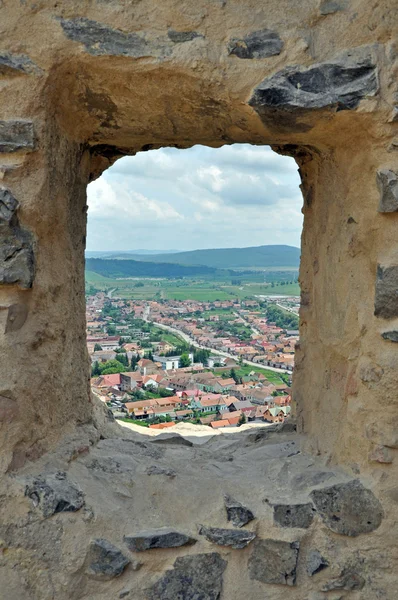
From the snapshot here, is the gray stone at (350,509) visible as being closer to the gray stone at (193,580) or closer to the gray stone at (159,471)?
the gray stone at (193,580)

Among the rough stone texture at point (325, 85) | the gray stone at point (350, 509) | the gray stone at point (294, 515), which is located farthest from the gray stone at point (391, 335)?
the rough stone texture at point (325, 85)

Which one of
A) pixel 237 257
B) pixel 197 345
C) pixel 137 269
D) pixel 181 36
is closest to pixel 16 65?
pixel 181 36

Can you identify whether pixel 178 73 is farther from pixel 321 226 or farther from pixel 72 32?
pixel 321 226

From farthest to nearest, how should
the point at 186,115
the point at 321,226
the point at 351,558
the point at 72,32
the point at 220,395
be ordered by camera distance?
the point at 220,395 → the point at 321,226 → the point at 186,115 → the point at 351,558 → the point at 72,32

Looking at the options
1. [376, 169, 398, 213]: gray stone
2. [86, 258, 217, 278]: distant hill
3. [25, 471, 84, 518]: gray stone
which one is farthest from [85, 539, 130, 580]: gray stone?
[86, 258, 217, 278]: distant hill

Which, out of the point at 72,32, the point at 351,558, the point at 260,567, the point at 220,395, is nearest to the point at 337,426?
the point at 351,558

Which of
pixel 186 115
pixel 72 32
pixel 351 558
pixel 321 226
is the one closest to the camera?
pixel 72 32
